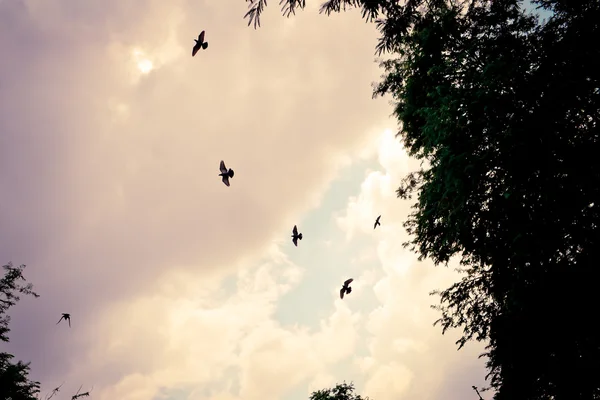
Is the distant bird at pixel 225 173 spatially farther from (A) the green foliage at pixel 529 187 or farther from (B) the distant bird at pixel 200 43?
(A) the green foliage at pixel 529 187

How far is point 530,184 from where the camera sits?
686 cm

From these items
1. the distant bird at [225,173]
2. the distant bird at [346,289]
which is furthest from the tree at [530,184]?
the distant bird at [225,173]

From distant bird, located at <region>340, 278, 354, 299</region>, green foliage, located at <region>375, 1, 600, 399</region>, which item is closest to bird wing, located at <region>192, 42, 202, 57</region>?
green foliage, located at <region>375, 1, 600, 399</region>

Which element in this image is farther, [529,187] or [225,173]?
[225,173]

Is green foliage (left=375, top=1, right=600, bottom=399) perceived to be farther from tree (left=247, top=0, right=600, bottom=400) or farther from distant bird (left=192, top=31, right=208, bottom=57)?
distant bird (left=192, top=31, right=208, bottom=57)

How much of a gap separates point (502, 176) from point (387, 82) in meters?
5.82

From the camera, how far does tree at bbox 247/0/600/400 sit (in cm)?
657

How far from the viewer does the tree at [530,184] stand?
6574 mm

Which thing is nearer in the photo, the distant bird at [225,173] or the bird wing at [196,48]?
the bird wing at [196,48]

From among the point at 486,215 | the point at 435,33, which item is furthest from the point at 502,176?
the point at 435,33

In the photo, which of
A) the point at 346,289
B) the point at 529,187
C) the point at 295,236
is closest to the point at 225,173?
the point at 295,236

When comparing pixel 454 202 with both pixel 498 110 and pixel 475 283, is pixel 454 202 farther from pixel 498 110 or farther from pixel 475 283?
pixel 475 283

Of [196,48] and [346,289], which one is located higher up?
[196,48]

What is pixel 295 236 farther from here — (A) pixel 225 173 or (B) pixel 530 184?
(B) pixel 530 184
